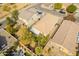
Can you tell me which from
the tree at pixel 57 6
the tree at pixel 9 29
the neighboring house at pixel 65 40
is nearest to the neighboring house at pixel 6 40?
the tree at pixel 9 29

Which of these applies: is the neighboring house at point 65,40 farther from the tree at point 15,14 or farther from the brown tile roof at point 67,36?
the tree at point 15,14

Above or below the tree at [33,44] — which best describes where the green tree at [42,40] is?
above

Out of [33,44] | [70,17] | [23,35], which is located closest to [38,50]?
[33,44]

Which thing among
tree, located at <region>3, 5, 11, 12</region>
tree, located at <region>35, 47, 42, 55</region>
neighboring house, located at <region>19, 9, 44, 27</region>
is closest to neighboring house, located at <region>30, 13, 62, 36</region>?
neighboring house, located at <region>19, 9, 44, 27</region>

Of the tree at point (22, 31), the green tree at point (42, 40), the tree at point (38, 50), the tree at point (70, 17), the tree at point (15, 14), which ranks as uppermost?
the tree at point (15, 14)

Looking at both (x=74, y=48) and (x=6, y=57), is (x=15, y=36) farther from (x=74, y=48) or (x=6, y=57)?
(x=74, y=48)

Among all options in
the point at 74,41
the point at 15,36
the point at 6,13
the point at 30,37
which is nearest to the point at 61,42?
the point at 74,41

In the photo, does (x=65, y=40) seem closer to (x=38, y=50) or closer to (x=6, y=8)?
(x=38, y=50)
